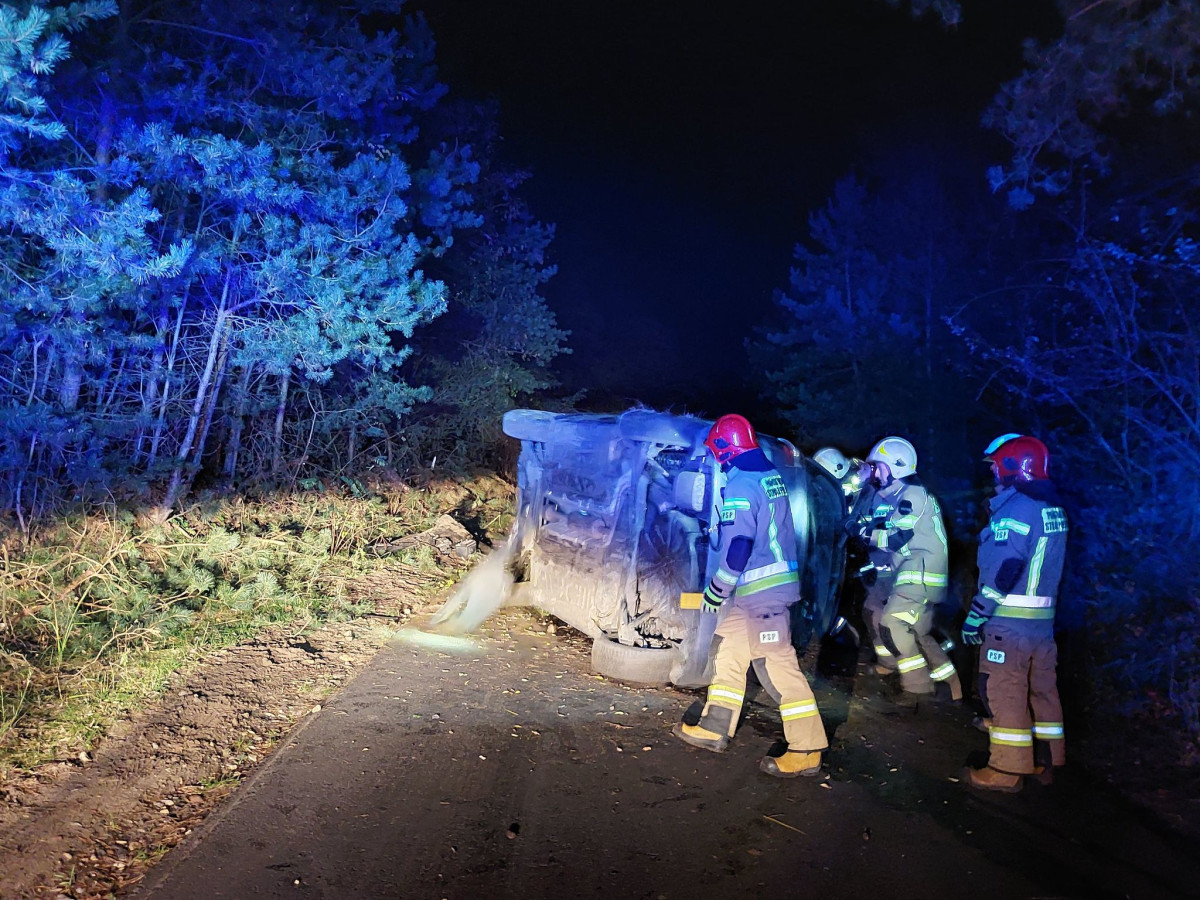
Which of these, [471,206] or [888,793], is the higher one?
[471,206]

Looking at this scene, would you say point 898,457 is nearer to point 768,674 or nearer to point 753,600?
point 753,600

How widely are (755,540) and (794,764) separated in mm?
1256

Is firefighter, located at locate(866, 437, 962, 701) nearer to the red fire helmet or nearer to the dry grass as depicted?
the red fire helmet

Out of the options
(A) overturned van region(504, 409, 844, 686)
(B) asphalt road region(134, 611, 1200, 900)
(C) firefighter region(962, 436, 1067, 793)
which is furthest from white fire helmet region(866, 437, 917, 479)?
(B) asphalt road region(134, 611, 1200, 900)

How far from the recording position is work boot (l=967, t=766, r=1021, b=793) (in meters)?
4.18

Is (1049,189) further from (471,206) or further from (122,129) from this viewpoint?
(471,206)

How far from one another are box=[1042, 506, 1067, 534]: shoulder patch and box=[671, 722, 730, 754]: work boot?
2209mm

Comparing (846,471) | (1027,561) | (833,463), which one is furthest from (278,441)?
(1027,561)

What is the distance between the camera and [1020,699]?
4312 mm

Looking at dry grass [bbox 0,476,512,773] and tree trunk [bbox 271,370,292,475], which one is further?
tree trunk [bbox 271,370,292,475]

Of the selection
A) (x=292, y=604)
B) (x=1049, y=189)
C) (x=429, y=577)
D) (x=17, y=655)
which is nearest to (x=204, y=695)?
(x=17, y=655)

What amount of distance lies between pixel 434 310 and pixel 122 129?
3201 mm

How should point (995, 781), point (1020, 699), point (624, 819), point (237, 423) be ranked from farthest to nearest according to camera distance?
point (237, 423)
point (1020, 699)
point (995, 781)
point (624, 819)

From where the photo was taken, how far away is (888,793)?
4129 millimetres
